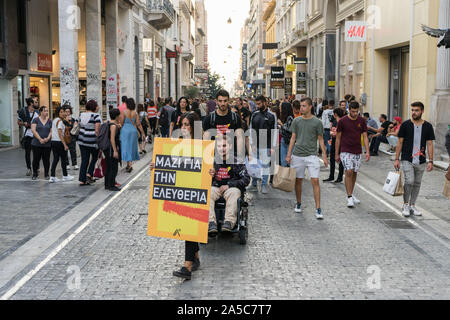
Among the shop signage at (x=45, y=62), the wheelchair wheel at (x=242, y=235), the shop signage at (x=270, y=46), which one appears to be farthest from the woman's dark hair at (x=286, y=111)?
the shop signage at (x=270, y=46)

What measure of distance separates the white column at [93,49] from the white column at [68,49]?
307cm

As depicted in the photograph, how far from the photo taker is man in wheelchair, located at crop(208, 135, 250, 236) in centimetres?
720

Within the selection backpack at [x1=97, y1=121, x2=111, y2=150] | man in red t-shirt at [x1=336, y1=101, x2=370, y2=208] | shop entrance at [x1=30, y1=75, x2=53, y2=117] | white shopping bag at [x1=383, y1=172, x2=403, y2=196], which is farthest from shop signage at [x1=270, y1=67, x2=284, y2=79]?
white shopping bag at [x1=383, y1=172, x2=403, y2=196]

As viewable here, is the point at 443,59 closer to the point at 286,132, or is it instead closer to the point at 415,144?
the point at 286,132

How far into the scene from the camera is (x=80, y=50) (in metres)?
28.2

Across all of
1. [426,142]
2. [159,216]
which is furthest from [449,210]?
[159,216]

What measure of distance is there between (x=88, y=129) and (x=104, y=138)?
659 mm

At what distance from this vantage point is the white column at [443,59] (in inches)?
626

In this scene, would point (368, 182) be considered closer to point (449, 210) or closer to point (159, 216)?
point (449, 210)

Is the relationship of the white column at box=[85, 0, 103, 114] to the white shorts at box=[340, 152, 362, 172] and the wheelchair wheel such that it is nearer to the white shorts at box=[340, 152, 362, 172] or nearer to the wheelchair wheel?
the white shorts at box=[340, 152, 362, 172]

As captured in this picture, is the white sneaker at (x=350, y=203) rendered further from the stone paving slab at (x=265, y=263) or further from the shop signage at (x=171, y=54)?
the shop signage at (x=171, y=54)

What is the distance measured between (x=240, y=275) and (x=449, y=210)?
5.27m

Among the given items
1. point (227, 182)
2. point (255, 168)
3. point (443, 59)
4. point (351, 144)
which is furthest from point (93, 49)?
point (227, 182)

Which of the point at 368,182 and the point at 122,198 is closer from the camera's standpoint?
the point at 122,198
